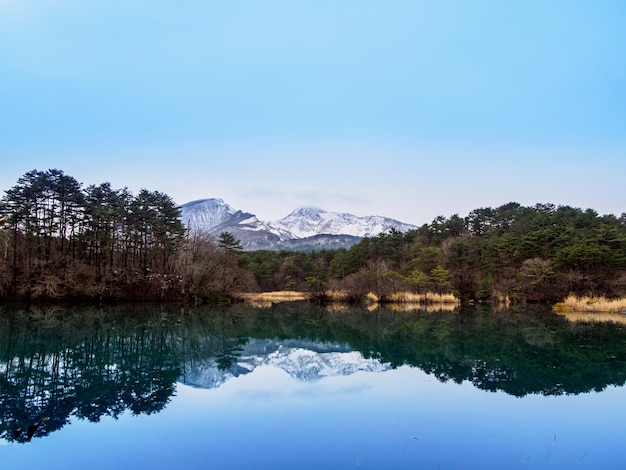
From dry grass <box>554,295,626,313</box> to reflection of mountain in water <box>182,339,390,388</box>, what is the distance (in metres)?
23.7

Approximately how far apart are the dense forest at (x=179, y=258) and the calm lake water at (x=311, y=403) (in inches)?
893

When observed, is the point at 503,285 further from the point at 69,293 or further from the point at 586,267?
the point at 69,293

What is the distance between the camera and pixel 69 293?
3872 cm

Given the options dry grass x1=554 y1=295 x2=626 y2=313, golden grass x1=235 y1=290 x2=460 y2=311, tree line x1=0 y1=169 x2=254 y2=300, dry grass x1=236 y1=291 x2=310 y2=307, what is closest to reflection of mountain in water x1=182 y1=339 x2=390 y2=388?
golden grass x1=235 y1=290 x2=460 y2=311

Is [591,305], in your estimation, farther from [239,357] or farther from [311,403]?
[311,403]

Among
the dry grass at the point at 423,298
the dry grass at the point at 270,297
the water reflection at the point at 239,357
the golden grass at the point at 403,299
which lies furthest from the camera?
the dry grass at the point at 270,297

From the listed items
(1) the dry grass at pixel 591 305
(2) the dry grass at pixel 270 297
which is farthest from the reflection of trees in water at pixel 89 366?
(2) the dry grass at pixel 270 297

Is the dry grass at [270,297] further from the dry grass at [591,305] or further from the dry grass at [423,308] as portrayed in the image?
the dry grass at [591,305]

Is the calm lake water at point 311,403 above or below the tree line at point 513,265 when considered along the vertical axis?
below

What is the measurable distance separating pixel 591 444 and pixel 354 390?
4533 millimetres

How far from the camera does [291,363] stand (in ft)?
44.8

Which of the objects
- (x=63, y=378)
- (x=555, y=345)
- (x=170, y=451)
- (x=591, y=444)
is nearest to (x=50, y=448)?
(x=170, y=451)

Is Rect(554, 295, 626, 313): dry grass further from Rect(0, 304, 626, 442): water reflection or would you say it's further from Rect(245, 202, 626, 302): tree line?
Rect(0, 304, 626, 442): water reflection

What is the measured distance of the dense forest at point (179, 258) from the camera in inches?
1468
